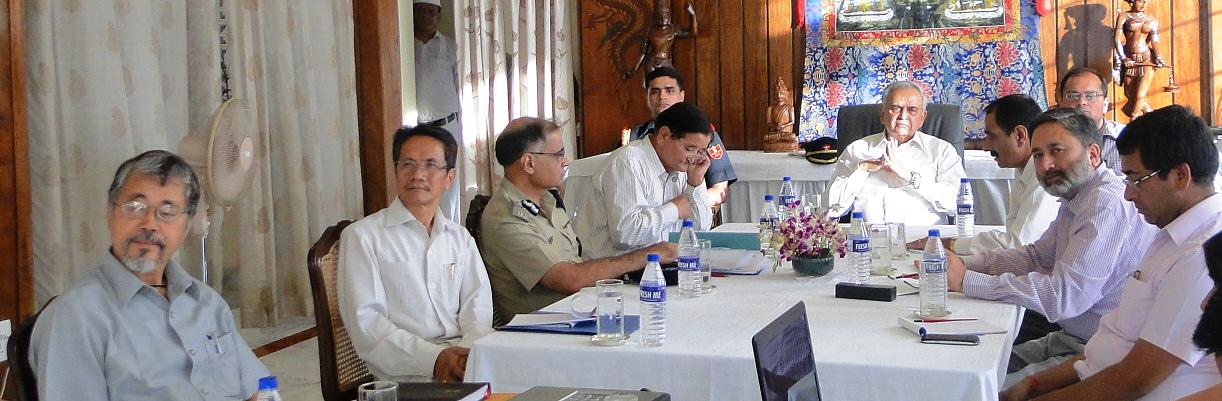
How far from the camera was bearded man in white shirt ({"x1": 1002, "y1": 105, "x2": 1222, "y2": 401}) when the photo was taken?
2.13 m

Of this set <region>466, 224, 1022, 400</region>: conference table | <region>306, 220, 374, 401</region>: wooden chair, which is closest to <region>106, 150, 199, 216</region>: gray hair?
<region>306, 220, 374, 401</region>: wooden chair

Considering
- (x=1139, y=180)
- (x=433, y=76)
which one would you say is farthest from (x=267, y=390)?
(x=433, y=76)

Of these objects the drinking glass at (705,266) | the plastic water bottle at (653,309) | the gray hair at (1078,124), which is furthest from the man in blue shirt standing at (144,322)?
the gray hair at (1078,124)

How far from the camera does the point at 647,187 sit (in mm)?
3943

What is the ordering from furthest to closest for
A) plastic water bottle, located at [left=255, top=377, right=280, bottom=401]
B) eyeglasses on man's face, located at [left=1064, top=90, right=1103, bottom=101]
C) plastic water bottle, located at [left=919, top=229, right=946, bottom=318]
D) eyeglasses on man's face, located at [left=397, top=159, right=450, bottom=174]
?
eyeglasses on man's face, located at [left=1064, top=90, right=1103, bottom=101] → eyeglasses on man's face, located at [left=397, top=159, right=450, bottom=174] → plastic water bottle, located at [left=919, top=229, right=946, bottom=318] → plastic water bottle, located at [left=255, top=377, right=280, bottom=401]

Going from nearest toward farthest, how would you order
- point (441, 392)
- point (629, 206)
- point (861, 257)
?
point (441, 392), point (861, 257), point (629, 206)

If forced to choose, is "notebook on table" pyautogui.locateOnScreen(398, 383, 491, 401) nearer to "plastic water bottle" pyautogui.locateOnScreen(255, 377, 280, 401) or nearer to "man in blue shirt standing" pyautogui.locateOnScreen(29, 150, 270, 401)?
"plastic water bottle" pyautogui.locateOnScreen(255, 377, 280, 401)

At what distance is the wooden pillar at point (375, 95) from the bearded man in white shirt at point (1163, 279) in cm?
Result: 380

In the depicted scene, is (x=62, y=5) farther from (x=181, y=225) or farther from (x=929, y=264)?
(x=929, y=264)

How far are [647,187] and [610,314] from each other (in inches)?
63.3

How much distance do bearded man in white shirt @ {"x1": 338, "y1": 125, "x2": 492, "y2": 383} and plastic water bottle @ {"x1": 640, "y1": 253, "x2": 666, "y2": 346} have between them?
0.54 metres

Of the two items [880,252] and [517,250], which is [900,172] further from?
[517,250]

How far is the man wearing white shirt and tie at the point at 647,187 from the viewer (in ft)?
12.6

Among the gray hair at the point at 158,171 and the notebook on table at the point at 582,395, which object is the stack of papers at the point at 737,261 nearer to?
the gray hair at the point at 158,171
